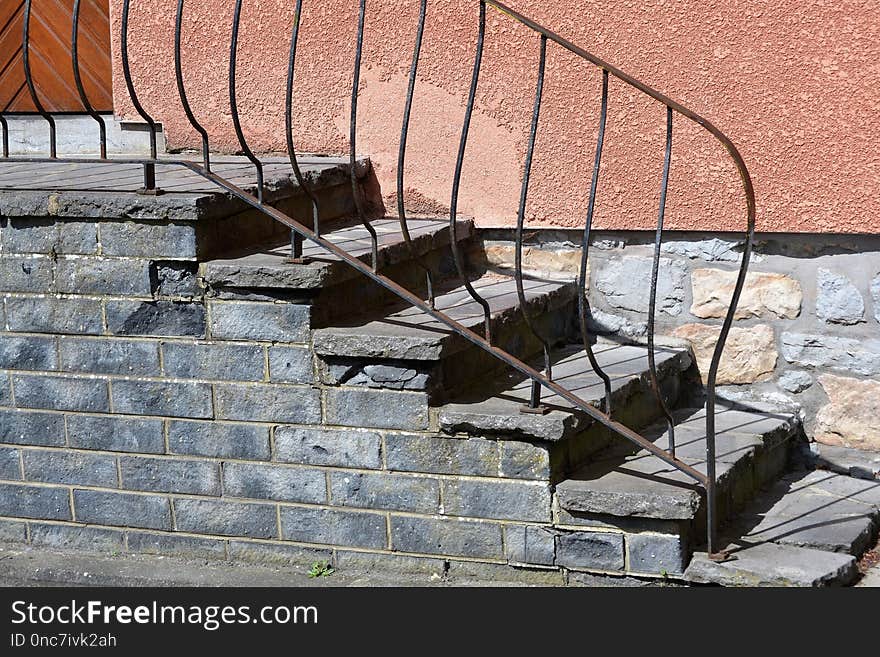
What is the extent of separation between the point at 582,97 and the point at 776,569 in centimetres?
189

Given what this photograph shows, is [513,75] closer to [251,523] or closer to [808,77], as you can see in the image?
[808,77]

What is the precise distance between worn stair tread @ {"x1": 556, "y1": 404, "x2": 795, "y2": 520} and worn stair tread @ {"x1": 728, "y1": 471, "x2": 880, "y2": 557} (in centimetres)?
16

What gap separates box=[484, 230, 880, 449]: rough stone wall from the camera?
4.17 m

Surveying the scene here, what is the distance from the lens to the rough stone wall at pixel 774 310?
13.7 ft

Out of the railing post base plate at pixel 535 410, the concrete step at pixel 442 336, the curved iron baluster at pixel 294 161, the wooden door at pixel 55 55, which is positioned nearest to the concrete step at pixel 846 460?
the concrete step at pixel 442 336

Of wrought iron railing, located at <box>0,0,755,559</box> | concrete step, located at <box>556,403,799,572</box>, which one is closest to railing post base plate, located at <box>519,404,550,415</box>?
wrought iron railing, located at <box>0,0,755,559</box>

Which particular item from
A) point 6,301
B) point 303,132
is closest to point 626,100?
point 303,132

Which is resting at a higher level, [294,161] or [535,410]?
[294,161]

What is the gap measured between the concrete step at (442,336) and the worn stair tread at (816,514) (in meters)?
0.95

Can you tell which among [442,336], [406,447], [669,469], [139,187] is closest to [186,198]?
[139,187]

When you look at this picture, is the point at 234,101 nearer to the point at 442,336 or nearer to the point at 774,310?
the point at 442,336

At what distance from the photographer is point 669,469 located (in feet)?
11.9

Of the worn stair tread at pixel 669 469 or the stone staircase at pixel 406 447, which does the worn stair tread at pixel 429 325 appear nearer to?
the stone staircase at pixel 406 447

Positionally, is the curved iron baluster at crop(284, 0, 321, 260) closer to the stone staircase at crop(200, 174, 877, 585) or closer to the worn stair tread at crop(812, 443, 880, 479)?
the stone staircase at crop(200, 174, 877, 585)
